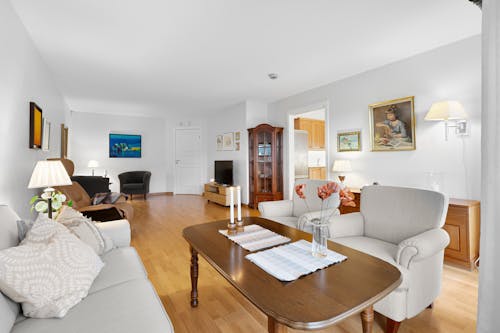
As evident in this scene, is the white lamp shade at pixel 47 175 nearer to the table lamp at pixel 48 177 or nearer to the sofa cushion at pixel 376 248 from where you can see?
the table lamp at pixel 48 177

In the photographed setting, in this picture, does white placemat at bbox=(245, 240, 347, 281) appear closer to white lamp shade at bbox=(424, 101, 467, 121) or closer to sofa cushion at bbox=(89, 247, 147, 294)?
sofa cushion at bbox=(89, 247, 147, 294)

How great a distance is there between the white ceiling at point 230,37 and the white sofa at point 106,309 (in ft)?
6.63

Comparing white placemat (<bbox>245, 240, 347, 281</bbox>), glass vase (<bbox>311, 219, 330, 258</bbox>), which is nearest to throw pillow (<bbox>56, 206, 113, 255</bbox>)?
Answer: white placemat (<bbox>245, 240, 347, 281</bbox>)

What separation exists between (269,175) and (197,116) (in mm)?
3435

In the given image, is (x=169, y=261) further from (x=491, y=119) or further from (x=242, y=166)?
(x=242, y=166)

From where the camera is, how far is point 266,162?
5.51 metres

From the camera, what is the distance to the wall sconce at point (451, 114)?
2.67 meters

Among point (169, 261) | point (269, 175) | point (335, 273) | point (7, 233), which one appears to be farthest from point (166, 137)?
point (335, 273)

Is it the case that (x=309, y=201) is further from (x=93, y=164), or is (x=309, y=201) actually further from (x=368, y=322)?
(x=93, y=164)

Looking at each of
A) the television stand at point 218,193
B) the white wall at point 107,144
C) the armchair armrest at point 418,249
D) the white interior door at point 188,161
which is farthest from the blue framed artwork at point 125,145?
the armchair armrest at point 418,249

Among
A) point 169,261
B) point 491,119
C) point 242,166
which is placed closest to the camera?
point 491,119

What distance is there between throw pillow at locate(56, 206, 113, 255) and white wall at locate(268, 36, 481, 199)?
11.6 feet

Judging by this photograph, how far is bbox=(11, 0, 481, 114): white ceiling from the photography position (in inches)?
87.5

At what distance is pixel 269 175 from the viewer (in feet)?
18.0
